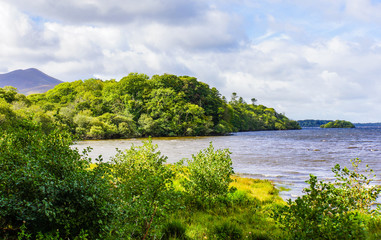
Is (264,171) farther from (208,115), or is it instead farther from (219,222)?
(208,115)

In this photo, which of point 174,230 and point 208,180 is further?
point 208,180

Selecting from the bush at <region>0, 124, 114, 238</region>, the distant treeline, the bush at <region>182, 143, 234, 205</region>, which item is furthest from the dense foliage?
the distant treeline

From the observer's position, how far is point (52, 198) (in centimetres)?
383

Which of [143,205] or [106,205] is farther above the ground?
[106,205]

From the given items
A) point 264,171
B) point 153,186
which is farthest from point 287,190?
point 153,186

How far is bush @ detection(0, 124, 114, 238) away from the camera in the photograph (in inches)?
148

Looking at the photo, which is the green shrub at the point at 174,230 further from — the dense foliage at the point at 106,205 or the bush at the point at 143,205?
the bush at the point at 143,205

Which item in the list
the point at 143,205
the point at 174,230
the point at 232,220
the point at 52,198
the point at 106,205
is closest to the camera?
the point at 52,198

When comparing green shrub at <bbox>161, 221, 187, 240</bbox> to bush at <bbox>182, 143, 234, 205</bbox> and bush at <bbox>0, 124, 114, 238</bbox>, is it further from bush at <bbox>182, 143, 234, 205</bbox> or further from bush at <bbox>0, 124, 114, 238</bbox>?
bush at <bbox>182, 143, 234, 205</bbox>

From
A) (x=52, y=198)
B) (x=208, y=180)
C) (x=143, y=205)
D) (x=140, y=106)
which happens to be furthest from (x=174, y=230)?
(x=140, y=106)

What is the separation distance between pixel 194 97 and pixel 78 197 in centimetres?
8909

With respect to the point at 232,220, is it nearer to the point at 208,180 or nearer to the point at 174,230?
the point at 208,180

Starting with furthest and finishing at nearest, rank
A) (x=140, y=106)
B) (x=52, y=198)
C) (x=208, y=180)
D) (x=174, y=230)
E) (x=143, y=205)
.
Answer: (x=140, y=106) < (x=208, y=180) < (x=174, y=230) < (x=143, y=205) < (x=52, y=198)

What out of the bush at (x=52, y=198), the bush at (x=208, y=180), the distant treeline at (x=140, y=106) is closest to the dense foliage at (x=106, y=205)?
the bush at (x=52, y=198)
